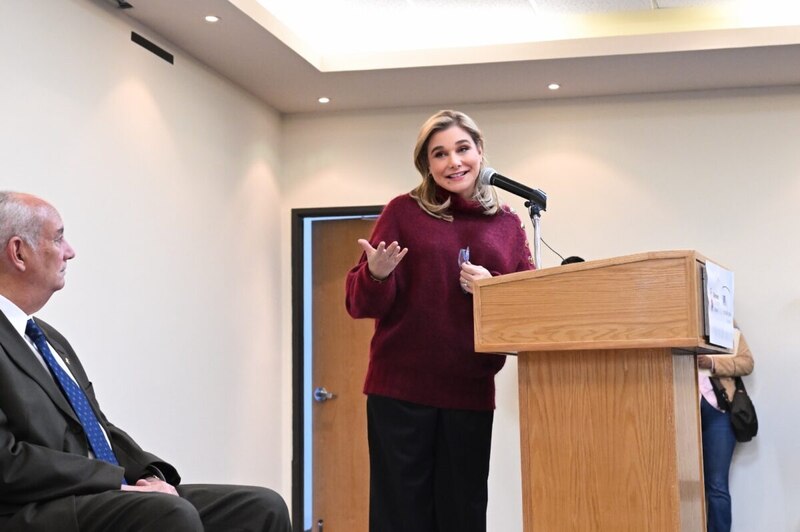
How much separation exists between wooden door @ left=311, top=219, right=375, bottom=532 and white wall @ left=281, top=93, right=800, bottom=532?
352 mm

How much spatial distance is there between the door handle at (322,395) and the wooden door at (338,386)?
1 centimetres

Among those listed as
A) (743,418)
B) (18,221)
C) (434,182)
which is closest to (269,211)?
(743,418)

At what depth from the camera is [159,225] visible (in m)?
4.40

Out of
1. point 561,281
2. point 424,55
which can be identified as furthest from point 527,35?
point 561,281

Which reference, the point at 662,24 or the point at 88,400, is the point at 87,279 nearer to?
the point at 88,400

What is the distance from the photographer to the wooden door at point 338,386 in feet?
19.1

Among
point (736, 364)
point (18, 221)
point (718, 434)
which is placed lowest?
point (718, 434)

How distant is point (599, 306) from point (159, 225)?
9.05 ft

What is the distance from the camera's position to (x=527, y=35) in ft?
17.1

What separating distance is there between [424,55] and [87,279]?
2.10 meters

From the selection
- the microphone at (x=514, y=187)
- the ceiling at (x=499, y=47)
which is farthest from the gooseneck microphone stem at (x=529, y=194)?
the ceiling at (x=499, y=47)

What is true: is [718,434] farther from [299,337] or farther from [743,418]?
[299,337]

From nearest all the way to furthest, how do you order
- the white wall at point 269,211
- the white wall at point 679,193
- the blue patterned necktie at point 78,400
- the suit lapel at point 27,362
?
the suit lapel at point 27,362 → the blue patterned necktie at point 78,400 → the white wall at point 269,211 → the white wall at point 679,193

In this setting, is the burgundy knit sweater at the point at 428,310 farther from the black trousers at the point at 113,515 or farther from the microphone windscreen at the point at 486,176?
the black trousers at the point at 113,515
